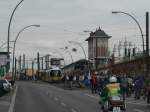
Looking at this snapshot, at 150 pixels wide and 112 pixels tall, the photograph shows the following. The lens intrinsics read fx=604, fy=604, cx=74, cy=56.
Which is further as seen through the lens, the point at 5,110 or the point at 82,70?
the point at 82,70

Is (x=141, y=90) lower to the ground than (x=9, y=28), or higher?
lower

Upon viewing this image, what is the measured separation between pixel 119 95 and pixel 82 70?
256ft

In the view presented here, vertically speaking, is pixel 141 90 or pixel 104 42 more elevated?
pixel 104 42

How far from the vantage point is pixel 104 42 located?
13388 centimetres

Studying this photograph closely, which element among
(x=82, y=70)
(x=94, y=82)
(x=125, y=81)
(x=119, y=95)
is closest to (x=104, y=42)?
(x=82, y=70)

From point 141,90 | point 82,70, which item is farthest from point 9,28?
point 82,70

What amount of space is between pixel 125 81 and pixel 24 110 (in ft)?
47.4

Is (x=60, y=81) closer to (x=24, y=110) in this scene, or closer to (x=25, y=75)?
(x=25, y=75)

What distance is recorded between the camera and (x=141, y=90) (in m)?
41.8

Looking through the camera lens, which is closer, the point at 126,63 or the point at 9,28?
the point at 9,28

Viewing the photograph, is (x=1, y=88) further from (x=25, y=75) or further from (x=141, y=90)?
(x=25, y=75)

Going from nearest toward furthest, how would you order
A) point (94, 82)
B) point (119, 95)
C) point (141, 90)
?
point (119, 95), point (141, 90), point (94, 82)

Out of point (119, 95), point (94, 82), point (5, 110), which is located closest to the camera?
point (119, 95)

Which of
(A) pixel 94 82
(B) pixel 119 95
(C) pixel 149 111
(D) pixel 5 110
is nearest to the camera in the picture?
(B) pixel 119 95
